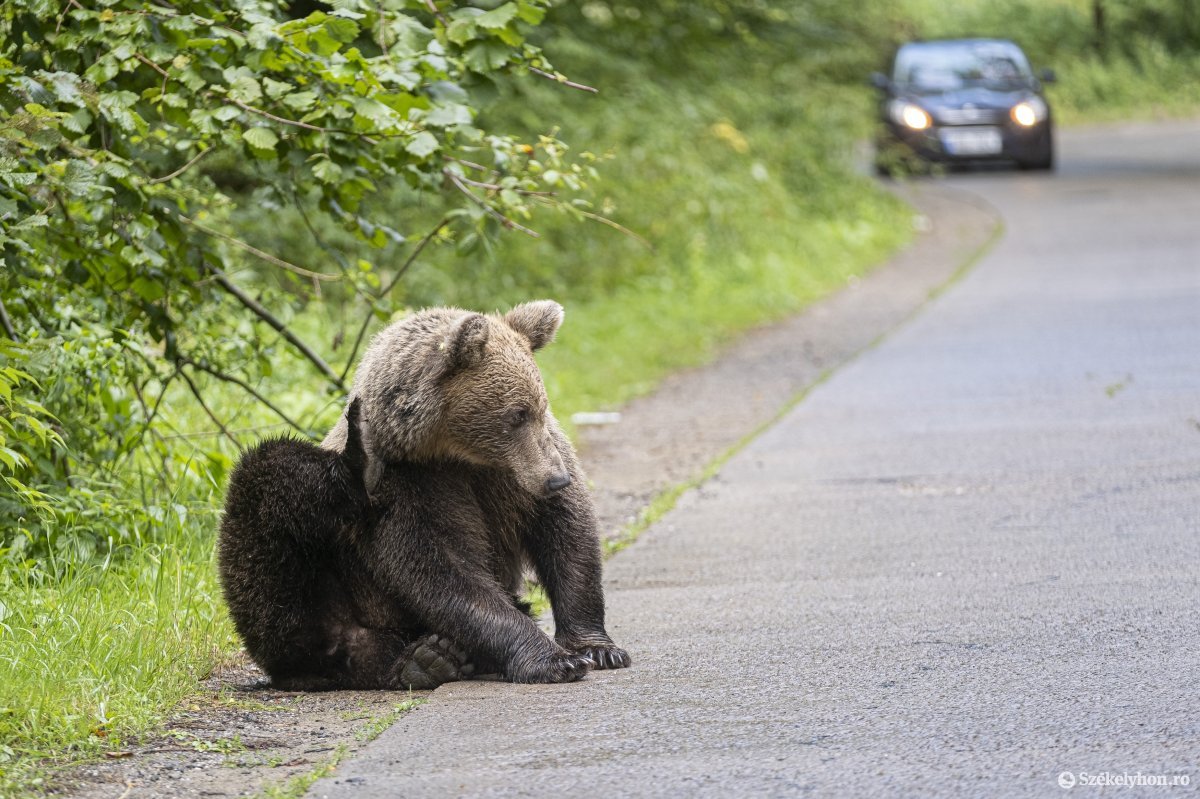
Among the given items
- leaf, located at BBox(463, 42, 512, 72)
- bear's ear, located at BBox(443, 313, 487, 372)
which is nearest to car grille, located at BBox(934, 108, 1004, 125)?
leaf, located at BBox(463, 42, 512, 72)

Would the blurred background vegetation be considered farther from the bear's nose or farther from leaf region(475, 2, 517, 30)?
the bear's nose

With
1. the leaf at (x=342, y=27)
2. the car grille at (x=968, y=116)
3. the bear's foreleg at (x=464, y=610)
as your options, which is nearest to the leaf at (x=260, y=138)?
the leaf at (x=342, y=27)

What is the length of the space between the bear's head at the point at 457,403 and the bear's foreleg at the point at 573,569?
0.18m

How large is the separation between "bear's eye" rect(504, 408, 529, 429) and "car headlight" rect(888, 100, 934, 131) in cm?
2328

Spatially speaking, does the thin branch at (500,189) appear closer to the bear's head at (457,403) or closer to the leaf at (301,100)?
the leaf at (301,100)

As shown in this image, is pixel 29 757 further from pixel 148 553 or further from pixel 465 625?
pixel 148 553

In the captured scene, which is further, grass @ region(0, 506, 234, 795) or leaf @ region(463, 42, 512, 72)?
leaf @ region(463, 42, 512, 72)

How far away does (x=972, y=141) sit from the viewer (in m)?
29.2

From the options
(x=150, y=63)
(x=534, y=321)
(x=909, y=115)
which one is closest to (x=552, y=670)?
(x=534, y=321)

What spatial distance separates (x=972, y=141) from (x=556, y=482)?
2498 centimetres

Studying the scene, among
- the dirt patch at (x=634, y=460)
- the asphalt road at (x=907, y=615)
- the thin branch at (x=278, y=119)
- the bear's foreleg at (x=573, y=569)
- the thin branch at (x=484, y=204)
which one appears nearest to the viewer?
the asphalt road at (x=907, y=615)

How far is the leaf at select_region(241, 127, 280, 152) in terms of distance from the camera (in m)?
6.63

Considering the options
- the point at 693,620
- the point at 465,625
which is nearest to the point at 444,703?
the point at 465,625

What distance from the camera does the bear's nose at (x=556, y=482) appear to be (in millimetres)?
5613
